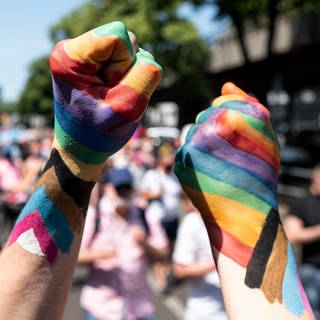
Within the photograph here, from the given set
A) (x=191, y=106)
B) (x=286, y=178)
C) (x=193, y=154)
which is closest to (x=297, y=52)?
(x=286, y=178)

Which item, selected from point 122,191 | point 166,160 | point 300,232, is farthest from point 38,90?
point 122,191

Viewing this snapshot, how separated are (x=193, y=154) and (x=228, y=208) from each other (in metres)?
0.15

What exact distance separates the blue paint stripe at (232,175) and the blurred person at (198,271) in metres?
1.68

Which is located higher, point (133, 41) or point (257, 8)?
point (133, 41)

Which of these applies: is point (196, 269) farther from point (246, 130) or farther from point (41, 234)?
point (41, 234)

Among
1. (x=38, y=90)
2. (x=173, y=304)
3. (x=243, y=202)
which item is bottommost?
(x=38, y=90)

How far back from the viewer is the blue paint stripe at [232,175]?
49.1 inches

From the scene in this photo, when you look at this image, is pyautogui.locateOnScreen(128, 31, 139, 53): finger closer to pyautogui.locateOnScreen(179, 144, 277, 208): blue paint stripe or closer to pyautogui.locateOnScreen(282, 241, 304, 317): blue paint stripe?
pyautogui.locateOnScreen(179, 144, 277, 208): blue paint stripe

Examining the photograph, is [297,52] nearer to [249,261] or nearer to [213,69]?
[213,69]

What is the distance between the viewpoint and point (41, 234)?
3.67 ft

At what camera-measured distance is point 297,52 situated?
16172 mm

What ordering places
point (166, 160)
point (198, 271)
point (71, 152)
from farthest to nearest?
point (166, 160) < point (198, 271) < point (71, 152)

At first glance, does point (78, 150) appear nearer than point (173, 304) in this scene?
Yes

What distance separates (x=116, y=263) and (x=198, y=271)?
1.57 feet
